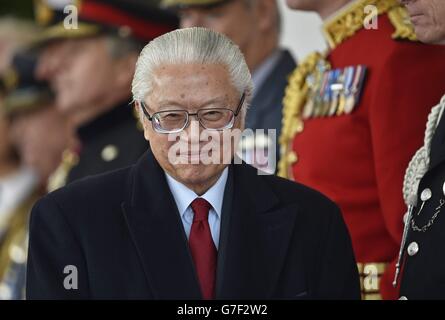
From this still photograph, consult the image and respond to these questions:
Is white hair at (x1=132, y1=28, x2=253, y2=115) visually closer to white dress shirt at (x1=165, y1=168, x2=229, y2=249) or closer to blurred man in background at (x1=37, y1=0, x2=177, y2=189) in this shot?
white dress shirt at (x1=165, y1=168, x2=229, y2=249)

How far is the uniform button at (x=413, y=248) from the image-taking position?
262cm

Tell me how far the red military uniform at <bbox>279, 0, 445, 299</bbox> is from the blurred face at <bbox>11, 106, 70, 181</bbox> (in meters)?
2.10

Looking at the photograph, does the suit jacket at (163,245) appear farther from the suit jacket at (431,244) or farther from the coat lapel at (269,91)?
the coat lapel at (269,91)

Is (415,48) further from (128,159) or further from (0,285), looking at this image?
(0,285)

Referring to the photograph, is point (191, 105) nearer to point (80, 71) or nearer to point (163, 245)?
point (163, 245)

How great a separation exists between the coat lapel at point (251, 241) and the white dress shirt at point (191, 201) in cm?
2

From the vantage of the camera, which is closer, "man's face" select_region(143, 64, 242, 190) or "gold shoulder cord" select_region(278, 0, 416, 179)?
"man's face" select_region(143, 64, 242, 190)

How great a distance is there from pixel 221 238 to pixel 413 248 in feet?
2.06

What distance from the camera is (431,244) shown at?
8.44 ft

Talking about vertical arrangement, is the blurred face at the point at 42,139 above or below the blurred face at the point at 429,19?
above

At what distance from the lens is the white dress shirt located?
2207mm

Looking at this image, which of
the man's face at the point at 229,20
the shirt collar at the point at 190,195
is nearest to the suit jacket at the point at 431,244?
the shirt collar at the point at 190,195

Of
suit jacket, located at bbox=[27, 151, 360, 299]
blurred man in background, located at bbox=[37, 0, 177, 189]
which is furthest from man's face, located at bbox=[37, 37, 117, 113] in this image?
suit jacket, located at bbox=[27, 151, 360, 299]

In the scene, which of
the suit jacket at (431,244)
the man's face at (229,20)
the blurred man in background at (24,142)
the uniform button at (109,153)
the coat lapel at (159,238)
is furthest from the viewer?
the blurred man in background at (24,142)
